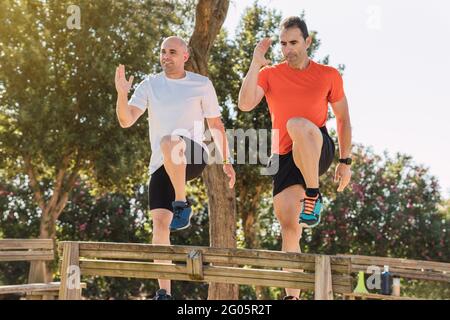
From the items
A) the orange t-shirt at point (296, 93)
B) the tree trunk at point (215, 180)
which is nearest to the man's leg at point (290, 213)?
the orange t-shirt at point (296, 93)

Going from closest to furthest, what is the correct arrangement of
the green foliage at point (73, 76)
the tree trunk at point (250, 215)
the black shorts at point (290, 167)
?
the black shorts at point (290, 167) < the green foliage at point (73, 76) < the tree trunk at point (250, 215)

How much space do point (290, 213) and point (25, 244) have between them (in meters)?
8.37

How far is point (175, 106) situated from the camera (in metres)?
5.87

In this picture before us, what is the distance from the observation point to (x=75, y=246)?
16.9 ft

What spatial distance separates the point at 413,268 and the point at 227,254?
9873mm

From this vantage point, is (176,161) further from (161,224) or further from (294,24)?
(294,24)

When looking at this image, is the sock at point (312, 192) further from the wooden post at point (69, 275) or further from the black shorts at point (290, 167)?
the wooden post at point (69, 275)

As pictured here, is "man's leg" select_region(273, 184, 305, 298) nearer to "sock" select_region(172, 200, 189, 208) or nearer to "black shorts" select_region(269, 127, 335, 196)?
"black shorts" select_region(269, 127, 335, 196)

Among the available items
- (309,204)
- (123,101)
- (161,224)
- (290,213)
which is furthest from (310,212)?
(123,101)

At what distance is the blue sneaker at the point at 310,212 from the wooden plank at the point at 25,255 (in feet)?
27.1

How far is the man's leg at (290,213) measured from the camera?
550cm
